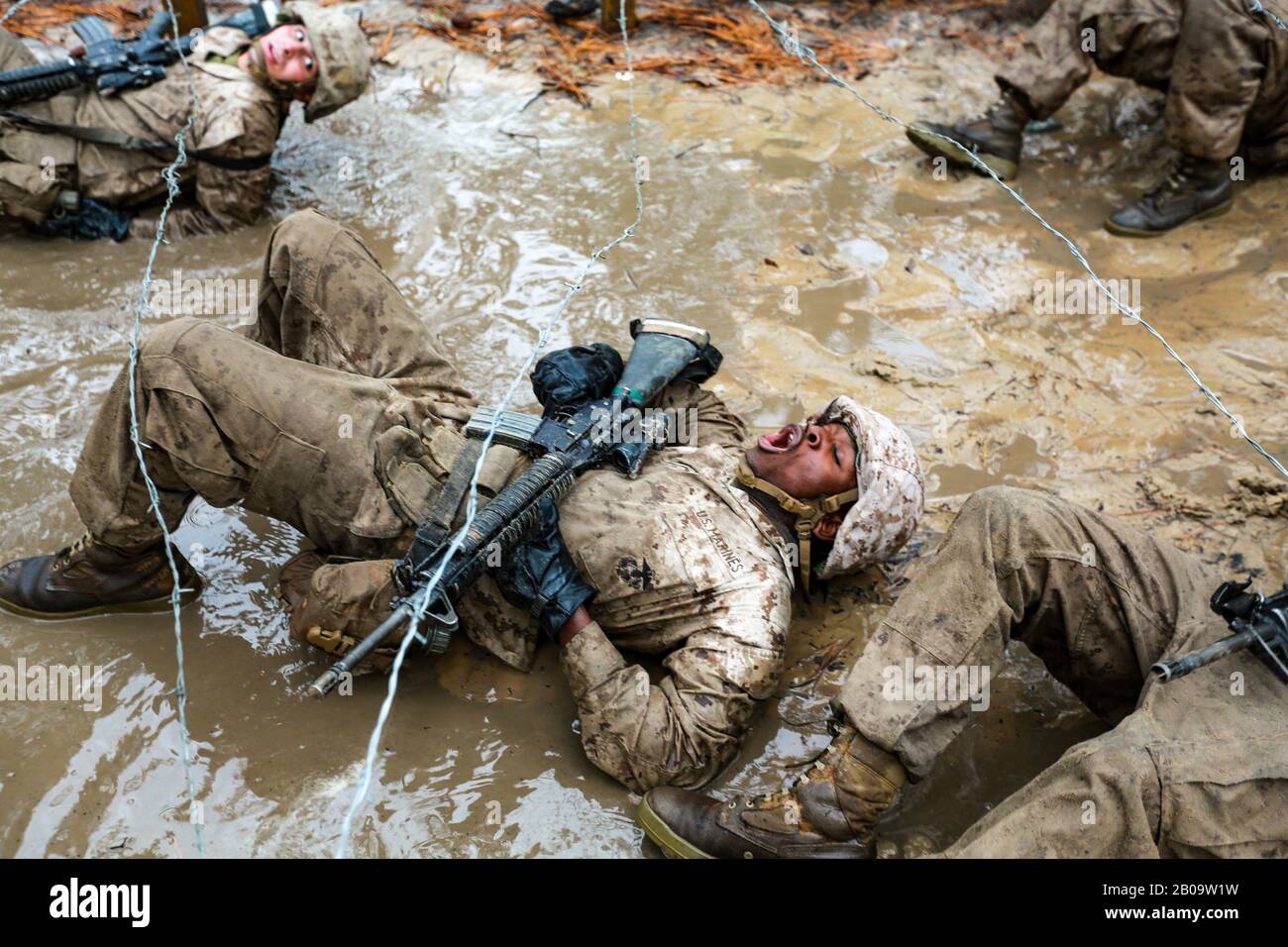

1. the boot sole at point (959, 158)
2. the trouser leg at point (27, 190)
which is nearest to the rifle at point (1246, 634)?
the boot sole at point (959, 158)

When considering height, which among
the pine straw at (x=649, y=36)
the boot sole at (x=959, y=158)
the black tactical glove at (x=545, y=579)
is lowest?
the black tactical glove at (x=545, y=579)

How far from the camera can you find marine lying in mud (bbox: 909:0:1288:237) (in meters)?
5.38

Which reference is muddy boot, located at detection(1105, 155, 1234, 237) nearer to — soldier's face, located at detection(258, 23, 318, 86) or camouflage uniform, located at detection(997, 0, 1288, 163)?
camouflage uniform, located at detection(997, 0, 1288, 163)

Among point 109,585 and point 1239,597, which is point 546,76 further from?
point 1239,597

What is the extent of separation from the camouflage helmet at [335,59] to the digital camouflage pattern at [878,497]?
11.7 ft

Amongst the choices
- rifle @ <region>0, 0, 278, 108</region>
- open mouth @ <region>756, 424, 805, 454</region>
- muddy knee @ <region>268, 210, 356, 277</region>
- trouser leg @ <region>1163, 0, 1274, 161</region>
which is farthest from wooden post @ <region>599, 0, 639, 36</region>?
open mouth @ <region>756, 424, 805, 454</region>

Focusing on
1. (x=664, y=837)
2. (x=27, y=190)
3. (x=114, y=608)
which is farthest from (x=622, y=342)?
(x=27, y=190)

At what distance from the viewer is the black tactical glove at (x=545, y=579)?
3.24 m

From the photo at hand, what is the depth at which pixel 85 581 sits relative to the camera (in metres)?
3.49

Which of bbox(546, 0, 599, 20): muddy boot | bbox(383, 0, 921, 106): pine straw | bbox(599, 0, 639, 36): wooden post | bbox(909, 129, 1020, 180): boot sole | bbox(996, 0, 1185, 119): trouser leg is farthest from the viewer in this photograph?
bbox(546, 0, 599, 20): muddy boot

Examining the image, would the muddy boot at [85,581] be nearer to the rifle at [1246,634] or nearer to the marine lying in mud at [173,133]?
the marine lying in mud at [173,133]

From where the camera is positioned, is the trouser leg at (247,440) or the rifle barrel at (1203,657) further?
the trouser leg at (247,440)

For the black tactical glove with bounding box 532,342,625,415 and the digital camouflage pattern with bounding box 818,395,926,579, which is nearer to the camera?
the digital camouflage pattern with bounding box 818,395,926,579

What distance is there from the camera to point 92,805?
3025mm
